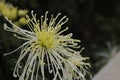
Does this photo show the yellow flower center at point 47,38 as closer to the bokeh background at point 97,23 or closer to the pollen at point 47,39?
the pollen at point 47,39

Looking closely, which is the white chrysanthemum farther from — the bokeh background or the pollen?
the bokeh background

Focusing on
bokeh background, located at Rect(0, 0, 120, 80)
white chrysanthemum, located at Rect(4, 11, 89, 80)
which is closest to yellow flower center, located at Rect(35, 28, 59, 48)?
white chrysanthemum, located at Rect(4, 11, 89, 80)

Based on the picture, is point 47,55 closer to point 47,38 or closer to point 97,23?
point 47,38

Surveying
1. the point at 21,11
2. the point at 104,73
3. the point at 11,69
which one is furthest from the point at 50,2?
the point at 11,69

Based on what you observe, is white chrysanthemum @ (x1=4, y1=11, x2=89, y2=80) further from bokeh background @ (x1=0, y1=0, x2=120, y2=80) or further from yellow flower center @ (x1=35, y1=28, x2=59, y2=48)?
bokeh background @ (x1=0, y1=0, x2=120, y2=80)

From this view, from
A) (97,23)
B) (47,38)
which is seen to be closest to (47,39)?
(47,38)

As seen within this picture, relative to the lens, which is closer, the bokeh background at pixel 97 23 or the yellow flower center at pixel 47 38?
the yellow flower center at pixel 47 38

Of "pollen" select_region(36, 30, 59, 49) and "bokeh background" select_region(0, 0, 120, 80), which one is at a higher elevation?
"bokeh background" select_region(0, 0, 120, 80)

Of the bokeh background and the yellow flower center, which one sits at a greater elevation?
the bokeh background

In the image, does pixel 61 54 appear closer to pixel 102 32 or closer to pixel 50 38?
pixel 50 38

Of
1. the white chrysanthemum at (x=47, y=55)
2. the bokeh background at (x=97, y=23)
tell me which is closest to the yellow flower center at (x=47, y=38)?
the white chrysanthemum at (x=47, y=55)

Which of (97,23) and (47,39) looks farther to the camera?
(97,23)

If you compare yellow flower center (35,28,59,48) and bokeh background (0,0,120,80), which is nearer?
yellow flower center (35,28,59,48)

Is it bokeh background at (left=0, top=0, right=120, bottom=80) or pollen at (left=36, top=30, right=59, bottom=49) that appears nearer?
pollen at (left=36, top=30, right=59, bottom=49)
